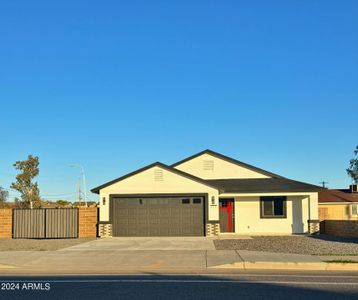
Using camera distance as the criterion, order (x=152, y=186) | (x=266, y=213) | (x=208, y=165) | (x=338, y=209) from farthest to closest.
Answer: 1. (x=338, y=209)
2. (x=208, y=165)
3. (x=266, y=213)
4. (x=152, y=186)

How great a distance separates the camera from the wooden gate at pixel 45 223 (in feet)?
86.6

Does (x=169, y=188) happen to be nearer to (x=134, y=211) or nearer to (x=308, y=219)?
(x=134, y=211)

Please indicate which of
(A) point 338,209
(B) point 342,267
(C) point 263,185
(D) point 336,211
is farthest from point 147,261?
(A) point 338,209

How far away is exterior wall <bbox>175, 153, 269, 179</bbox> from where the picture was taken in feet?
105

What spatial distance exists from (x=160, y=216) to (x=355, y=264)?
1476 cm

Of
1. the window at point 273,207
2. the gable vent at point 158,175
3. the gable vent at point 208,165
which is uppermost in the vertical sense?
the gable vent at point 208,165

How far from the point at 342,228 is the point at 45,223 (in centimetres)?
1695

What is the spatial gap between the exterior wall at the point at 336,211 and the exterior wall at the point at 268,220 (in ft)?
35.5

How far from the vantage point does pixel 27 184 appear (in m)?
44.8


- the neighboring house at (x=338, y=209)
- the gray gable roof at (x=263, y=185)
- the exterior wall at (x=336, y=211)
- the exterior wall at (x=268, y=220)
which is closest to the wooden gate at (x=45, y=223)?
the gray gable roof at (x=263, y=185)

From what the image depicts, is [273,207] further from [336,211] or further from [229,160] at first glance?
[336,211]

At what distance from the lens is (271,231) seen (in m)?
28.3

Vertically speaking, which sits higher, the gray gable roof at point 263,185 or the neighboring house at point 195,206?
the gray gable roof at point 263,185

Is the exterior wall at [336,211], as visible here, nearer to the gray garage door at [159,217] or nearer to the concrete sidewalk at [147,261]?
the gray garage door at [159,217]
